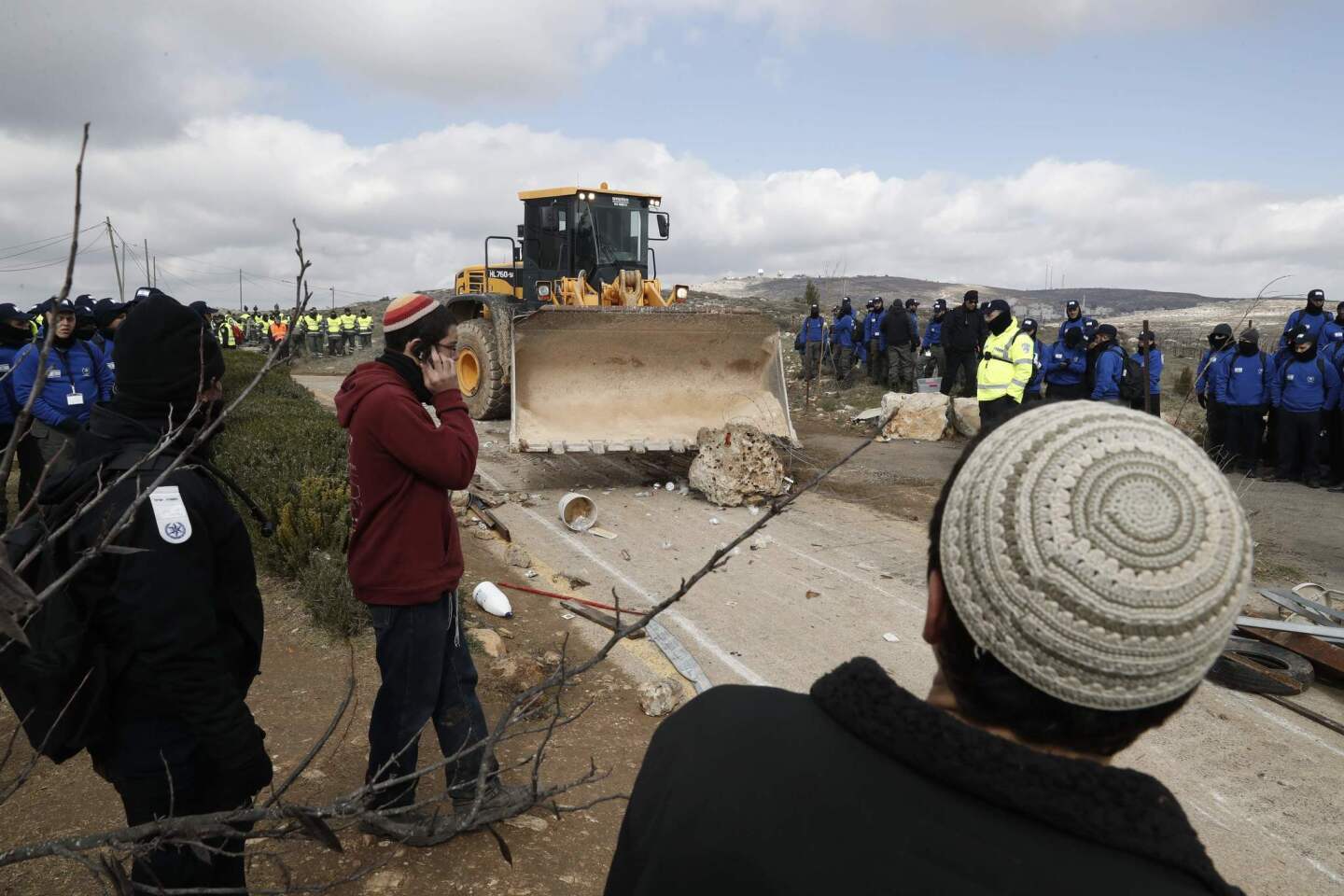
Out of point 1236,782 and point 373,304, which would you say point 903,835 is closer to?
point 1236,782

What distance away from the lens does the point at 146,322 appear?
2211 mm

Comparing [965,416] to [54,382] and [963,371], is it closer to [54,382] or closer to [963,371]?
[963,371]

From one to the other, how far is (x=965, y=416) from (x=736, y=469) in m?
6.04

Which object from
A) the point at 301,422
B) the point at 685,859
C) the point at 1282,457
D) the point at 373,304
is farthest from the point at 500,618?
A: the point at 373,304

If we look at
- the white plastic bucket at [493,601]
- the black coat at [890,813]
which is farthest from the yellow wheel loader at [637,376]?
the black coat at [890,813]

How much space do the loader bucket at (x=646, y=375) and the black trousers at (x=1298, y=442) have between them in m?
5.91

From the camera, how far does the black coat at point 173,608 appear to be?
2055 millimetres

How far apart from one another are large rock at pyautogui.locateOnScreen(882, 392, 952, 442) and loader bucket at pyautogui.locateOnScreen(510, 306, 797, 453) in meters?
3.86

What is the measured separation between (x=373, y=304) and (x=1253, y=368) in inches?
2014

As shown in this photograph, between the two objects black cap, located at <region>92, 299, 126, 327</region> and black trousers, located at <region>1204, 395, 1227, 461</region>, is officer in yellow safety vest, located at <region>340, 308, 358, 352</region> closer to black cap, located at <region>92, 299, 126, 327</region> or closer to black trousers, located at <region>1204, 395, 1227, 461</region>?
black cap, located at <region>92, 299, 126, 327</region>

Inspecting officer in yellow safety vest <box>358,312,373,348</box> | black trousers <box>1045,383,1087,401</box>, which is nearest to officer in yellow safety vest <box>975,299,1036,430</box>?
black trousers <box>1045,383,1087,401</box>

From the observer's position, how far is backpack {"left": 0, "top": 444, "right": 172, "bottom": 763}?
1956mm

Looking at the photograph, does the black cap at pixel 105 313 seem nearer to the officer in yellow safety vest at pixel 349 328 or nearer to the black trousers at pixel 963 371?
the black trousers at pixel 963 371

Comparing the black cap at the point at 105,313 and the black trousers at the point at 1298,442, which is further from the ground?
the black cap at the point at 105,313
